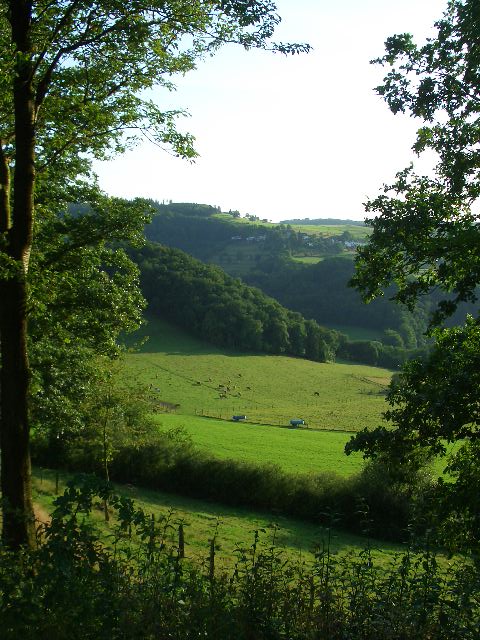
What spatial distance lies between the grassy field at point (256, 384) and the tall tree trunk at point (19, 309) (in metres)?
40.3

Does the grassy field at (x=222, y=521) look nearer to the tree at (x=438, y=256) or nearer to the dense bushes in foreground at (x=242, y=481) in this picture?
the dense bushes in foreground at (x=242, y=481)

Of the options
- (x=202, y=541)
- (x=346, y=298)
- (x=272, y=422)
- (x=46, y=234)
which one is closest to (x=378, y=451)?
(x=46, y=234)

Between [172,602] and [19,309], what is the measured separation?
14.0 ft

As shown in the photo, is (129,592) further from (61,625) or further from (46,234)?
(46,234)

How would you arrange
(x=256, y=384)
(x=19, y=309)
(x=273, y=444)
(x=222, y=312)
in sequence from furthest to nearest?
(x=222, y=312)
(x=256, y=384)
(x=273, y=444)
(x=19, y=309)

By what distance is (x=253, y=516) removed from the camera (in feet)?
95.1

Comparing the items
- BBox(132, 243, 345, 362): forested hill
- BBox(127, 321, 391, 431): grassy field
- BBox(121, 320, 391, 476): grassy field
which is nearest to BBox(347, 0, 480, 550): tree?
BBox(121, 320, 391, 476): grassy field

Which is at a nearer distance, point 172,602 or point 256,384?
point 172,602

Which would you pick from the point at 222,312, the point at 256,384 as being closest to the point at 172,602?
the point at 256,384

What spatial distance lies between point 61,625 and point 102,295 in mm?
7705

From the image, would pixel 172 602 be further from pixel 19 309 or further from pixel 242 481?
pixel 242 481

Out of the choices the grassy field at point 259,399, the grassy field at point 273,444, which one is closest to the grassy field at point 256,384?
the grassy field at point 259,399

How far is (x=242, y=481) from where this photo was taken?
1226 inches

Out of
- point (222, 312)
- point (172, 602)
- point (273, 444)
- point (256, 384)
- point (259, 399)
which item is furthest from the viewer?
point (222, 312)
